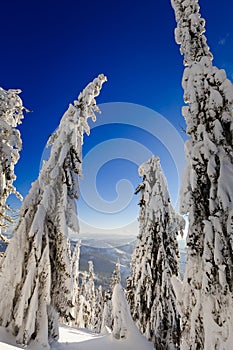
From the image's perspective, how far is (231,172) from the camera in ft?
20.1

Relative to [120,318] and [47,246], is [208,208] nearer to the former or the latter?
[47,246]

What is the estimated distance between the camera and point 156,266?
13062mm

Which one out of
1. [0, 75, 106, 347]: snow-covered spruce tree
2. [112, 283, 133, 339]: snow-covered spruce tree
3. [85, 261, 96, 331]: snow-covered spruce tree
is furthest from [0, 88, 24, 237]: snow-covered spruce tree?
[85, 261, 96, 331]: snow-covered spruce tree

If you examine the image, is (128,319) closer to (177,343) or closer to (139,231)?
(177,343)

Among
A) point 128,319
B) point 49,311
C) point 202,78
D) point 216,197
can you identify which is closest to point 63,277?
point 49,311

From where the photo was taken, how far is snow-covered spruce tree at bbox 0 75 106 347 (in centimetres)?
829

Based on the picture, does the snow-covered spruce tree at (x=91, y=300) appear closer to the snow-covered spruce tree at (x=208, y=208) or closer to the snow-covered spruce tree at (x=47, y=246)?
the snow-covered spruce tree at (x=47, y=246)

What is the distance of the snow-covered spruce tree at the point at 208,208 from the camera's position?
18.2 ft

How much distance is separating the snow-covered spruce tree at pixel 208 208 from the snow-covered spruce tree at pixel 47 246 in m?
4.93

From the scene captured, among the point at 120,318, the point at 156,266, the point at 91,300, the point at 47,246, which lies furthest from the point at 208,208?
the point at 91,300

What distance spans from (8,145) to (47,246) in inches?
178

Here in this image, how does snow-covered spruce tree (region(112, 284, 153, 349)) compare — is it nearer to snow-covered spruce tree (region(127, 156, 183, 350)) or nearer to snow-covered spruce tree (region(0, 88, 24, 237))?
snow-covered spruce tree (region(127, 156, 183, 350))

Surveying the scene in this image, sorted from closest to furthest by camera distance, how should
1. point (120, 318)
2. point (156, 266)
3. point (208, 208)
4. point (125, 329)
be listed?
point (208, 208) → point (125, 329) → point (120, 318) → point (156, 266)

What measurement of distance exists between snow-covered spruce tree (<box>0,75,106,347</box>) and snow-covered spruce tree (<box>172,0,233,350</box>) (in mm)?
4927
